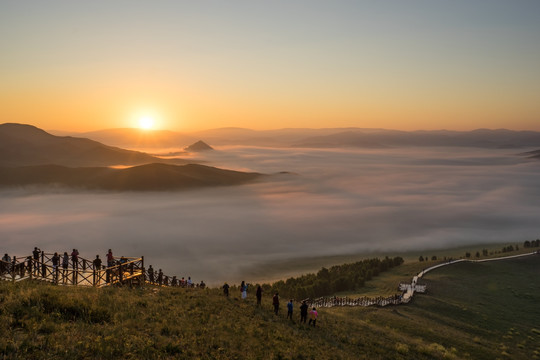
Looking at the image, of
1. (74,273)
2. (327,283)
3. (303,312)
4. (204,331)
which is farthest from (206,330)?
(327,283)

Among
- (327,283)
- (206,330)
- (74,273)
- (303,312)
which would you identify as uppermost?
(74,273)

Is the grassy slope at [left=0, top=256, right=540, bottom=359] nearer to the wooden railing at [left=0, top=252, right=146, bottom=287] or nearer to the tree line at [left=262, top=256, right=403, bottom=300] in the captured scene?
the wooden railing at [left=0, top=252, right=146, bottom=287]

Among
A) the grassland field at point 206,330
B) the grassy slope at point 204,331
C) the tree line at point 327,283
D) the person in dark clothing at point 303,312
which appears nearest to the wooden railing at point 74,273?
the grassland field at point 206,330

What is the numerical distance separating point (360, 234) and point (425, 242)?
33226 mm

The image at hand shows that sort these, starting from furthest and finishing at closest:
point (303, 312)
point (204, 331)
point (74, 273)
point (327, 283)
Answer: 1. point (327, 283)
2. point (303, 312)
3. point (74, 273)
4. point (204, 331)

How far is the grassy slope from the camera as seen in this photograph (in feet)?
44.2

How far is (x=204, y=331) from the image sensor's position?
1795 cm

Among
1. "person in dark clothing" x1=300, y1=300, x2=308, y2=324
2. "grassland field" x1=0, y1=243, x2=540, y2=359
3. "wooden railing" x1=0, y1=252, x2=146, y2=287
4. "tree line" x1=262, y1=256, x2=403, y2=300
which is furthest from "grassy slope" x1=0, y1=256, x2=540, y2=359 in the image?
"tree line" x1=262, y1=256, x2=403, y2=300

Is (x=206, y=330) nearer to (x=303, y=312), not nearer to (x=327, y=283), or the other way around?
(x=303, y=312)

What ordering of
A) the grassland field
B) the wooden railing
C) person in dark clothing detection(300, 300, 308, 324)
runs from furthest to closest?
1. person in dark clothing detection(300, 300, 308, 324)
2. the wooden railing
3. the grassland field

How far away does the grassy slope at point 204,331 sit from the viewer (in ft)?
44.2

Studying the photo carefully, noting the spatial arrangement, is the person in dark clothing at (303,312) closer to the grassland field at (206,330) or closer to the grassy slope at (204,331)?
the grassland field at (206,330)

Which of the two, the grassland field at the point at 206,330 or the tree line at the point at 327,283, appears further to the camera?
the tree line at the point at 327,283

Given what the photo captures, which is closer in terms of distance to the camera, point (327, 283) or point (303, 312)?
→ point (303, 312)
